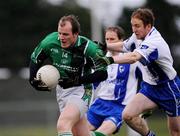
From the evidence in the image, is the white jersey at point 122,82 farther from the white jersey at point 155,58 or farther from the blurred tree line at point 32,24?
the blurred tree line at point 32,24

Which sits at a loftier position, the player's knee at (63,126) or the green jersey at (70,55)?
the green jersey at (70,55)

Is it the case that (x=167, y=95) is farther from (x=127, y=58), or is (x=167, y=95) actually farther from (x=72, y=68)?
(x=72, y=68)

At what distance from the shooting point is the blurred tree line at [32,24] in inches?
1718

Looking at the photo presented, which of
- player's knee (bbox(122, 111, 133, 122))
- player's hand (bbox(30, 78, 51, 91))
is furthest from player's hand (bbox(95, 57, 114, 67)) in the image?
player's knee (bbox(122, 111, 133, 122))

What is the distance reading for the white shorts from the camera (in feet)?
37.3

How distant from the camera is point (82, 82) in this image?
36.8 feet

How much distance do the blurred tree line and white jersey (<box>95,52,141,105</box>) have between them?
28.4 meters

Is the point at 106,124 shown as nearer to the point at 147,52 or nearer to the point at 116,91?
the point at 116,91

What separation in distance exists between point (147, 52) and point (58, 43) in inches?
50.9

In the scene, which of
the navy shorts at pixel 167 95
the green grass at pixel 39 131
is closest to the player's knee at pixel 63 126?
the navy shorts at pixel 167 95

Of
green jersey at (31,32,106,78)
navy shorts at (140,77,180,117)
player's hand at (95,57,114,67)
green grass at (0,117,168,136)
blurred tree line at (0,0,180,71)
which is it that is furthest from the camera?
blurred tree line at (0,0,180,71)

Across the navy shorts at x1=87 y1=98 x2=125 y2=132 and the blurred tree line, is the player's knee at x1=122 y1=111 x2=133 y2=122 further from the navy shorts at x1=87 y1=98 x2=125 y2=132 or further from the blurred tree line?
the blurred tree line

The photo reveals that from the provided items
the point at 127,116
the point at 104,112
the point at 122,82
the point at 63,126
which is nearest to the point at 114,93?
the point at 122,82

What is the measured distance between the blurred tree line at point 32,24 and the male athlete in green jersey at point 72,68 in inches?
1185
